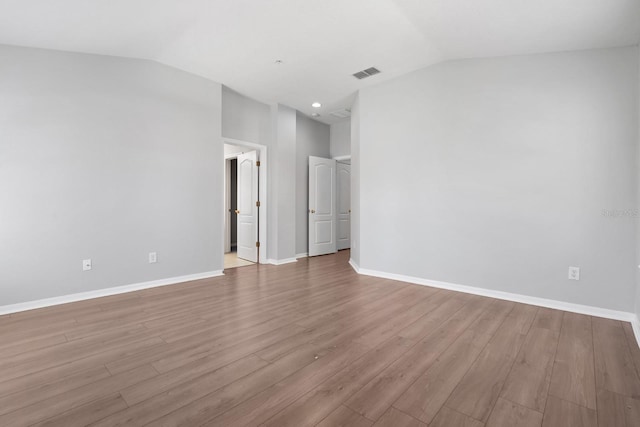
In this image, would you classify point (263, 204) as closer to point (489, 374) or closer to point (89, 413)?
point (89, 413)

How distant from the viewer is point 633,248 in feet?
9.13

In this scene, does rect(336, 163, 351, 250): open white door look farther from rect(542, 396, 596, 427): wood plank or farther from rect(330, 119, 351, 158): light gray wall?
rect(542, 396, 596, 427): wood plank

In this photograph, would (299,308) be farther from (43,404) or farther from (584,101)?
(584,101)

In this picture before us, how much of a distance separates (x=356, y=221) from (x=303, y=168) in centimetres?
183

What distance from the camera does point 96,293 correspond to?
3.42 m

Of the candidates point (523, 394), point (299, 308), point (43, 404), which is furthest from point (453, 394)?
point (43, 404)

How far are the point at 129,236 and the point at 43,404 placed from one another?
2.39 m

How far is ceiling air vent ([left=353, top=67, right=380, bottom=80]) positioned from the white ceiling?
106mm

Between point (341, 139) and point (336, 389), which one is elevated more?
point (341, 139)

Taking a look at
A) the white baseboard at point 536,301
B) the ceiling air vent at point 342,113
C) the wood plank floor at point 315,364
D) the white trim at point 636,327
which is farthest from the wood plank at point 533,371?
the ceiling air vent at point 342,113

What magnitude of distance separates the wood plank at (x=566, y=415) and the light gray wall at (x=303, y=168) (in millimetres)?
4756

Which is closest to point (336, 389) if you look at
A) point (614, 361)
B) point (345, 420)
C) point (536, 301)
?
point (345, 420)

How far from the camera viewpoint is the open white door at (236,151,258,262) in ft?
18.5

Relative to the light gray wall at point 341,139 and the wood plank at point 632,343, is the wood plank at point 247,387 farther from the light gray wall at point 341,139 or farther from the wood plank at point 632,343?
the light gray wall at point 341,139
